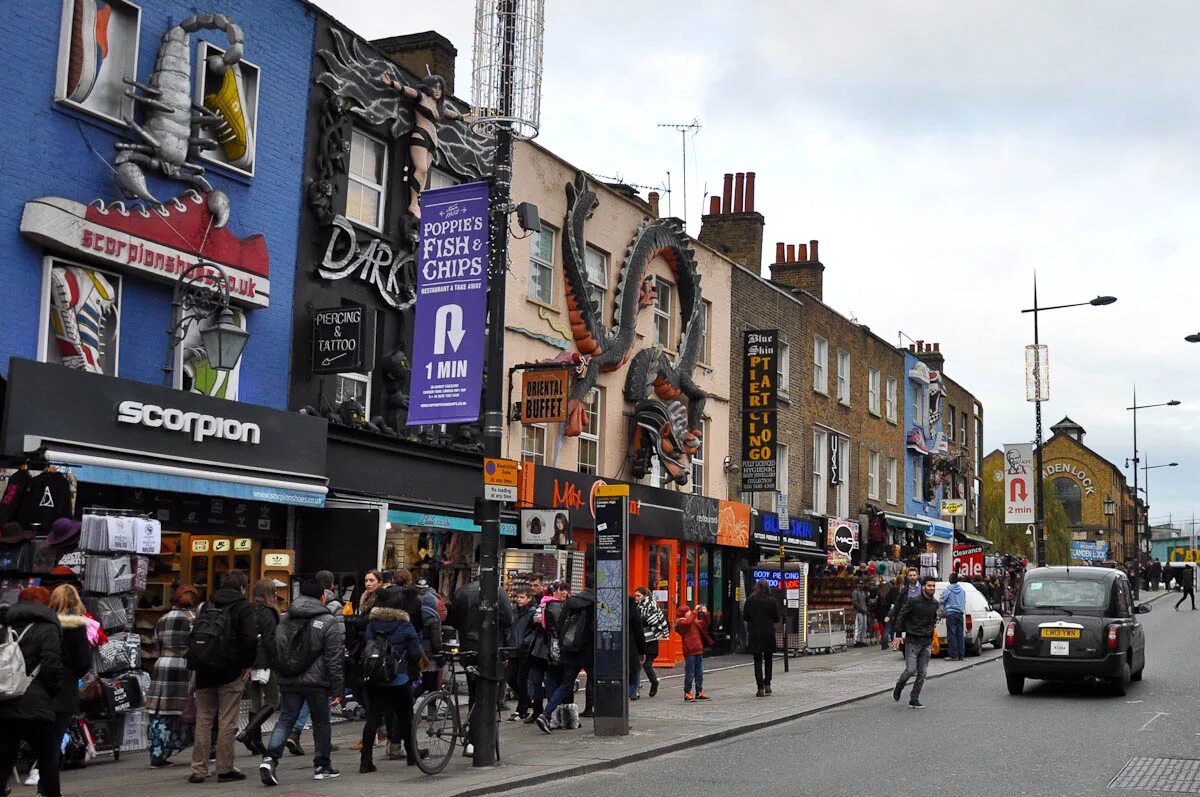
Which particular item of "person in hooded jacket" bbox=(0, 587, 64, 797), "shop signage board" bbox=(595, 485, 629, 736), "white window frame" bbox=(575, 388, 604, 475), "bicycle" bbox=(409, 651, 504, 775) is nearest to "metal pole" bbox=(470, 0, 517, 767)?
"bicycle" bbox=(409, 651, 504, 775)

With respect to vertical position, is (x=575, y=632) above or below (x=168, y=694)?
above

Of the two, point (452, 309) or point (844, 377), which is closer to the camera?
point (452, 309)

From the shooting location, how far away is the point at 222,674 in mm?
11422

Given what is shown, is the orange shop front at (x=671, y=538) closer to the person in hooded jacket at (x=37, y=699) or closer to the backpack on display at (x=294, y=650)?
the backpack on display at (x=294, y=650)

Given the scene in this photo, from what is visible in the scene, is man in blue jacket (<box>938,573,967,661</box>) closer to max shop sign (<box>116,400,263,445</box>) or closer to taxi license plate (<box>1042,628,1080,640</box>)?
taxi license plate (<box>1042,628,1080,640</box>)

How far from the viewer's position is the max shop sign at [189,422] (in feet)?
46.6

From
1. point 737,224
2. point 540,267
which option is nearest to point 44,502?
point 540,267

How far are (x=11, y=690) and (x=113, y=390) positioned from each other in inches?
227

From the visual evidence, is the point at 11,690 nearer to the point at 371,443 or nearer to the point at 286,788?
the point at 286,788

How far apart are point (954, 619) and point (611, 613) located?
13097mm

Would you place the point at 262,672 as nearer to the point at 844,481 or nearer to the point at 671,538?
the point at 671,538

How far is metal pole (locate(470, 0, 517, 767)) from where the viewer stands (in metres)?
12.5

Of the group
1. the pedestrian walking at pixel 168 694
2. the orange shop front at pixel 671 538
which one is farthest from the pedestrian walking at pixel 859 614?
the pedestrian walking at pixel 168 694

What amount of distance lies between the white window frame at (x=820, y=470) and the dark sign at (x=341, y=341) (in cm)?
1907
